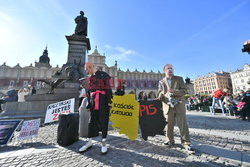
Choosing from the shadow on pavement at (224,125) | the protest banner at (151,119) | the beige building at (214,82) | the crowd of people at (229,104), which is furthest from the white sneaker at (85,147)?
the beige building at (214,82)

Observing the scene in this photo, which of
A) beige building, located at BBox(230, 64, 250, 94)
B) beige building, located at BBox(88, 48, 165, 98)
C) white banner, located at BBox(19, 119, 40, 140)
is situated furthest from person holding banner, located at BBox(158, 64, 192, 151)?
beige building, located at BBox(230, 64, 250, 94)

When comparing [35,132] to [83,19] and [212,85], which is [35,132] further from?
[212,85]

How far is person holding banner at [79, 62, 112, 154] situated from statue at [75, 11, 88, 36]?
8416 mm

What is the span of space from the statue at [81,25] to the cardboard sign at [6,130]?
821cm

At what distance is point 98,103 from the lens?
2.27m

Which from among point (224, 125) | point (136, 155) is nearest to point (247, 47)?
point (224, 125)

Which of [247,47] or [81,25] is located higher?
[81,25]

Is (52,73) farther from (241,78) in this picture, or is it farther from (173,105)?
(241,78)

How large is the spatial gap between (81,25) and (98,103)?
31.1 feet

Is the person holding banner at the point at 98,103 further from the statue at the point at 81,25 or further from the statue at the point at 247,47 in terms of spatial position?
the statue at the point at 81,25

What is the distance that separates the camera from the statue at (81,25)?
905 cm

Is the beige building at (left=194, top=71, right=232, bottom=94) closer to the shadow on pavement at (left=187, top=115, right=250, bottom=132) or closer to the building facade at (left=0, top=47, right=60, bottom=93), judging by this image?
the shadow on pavement at (left=187, top=115, right=250, bottom=132)

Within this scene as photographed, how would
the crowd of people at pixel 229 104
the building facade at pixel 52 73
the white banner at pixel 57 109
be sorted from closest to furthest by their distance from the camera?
the white banner at pixel 57 109 < the crowd of people at pixel 229 104 < the building facade at pixel 52 73

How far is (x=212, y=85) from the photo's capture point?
206 ft
